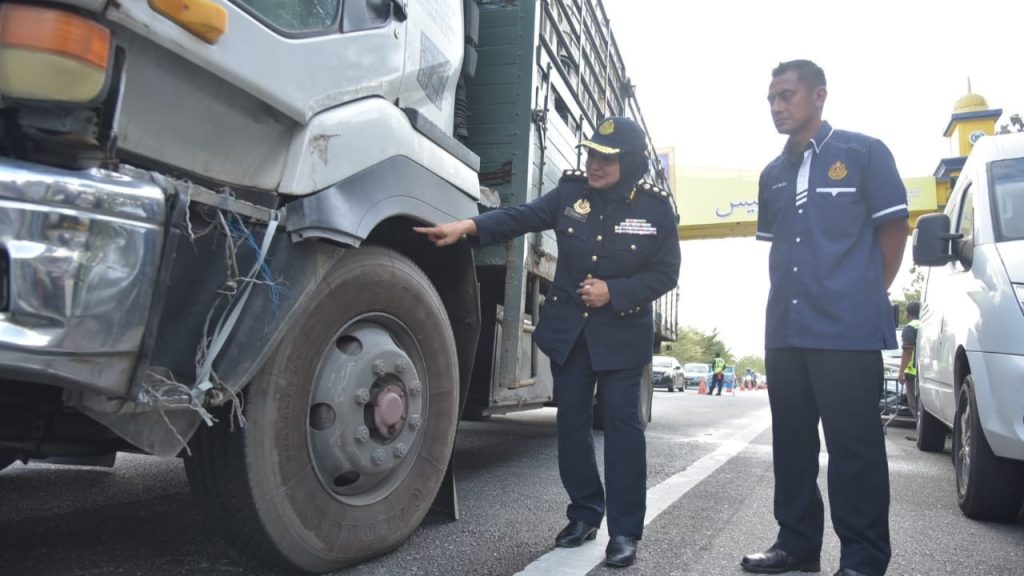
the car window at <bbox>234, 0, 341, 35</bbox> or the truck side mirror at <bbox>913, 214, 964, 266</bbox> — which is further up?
the car window at <bbox>234, 0, 341, 35</bbox>

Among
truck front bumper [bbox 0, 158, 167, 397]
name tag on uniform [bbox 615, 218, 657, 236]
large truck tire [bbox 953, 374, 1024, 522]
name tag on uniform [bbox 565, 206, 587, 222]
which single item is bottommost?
large truck tire [bbox 953, 374, 1024, 522]

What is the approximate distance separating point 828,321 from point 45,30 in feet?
7.71

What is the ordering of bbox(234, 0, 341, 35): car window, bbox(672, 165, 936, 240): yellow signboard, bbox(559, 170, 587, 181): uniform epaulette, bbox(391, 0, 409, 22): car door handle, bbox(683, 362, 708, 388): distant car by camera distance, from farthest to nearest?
bbox(683, 362, 708, 388): distant car, bbox(672, 165, 936, 240): yellow signboard, bbox(559, 170, 587, 181): uniform epaulette, bbox(391, 0, 409, 22): car door handle, bbox(234, 0, 341, 35): car window

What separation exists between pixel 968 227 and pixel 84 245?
4.54 meters

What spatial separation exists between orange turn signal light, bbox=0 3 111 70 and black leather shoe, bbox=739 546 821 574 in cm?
249

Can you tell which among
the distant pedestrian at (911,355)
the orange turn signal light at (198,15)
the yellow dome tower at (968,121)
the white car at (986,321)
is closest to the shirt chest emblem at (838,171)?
the white car at (986,321)

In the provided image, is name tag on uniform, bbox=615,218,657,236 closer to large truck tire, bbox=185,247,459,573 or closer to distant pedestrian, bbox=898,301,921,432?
large truck tire, bbox=185,247,459,573

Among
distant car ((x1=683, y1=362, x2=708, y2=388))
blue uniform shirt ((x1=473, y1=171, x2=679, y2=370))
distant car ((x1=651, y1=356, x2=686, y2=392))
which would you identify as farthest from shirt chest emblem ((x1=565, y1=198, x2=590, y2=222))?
distant car ((x1=683, y1=362, x2=708, y2=388))

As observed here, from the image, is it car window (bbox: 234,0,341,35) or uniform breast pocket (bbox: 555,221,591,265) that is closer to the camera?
car window (bbox: 234,0,341,35)

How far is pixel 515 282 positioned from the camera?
12.1 ft

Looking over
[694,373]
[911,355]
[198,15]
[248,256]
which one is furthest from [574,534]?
[694,373]

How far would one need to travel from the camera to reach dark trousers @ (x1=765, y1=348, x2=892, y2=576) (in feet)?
7.91

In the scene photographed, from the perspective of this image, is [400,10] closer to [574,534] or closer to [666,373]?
[574,534]

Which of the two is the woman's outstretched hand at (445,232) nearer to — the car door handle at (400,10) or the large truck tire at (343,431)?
the large truck tire at (343,431)
